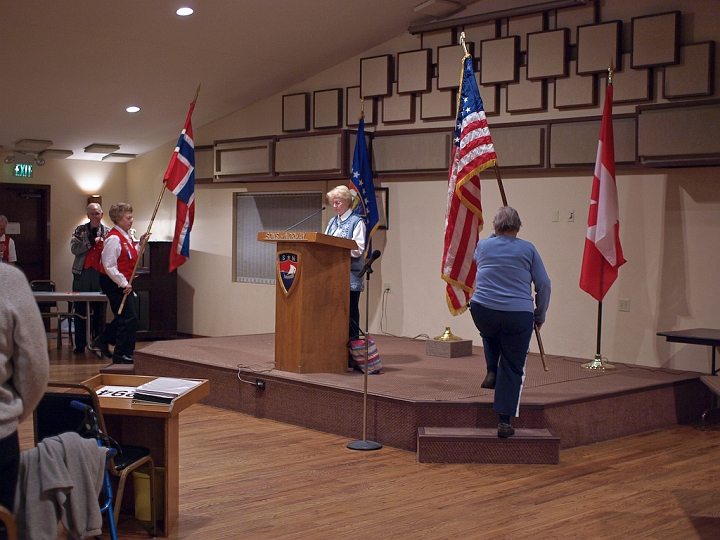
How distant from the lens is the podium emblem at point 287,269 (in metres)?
5.75

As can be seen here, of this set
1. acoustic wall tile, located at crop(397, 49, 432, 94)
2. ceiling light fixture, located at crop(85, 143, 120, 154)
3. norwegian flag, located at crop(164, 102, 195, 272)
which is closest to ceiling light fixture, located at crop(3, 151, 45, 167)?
ceiling light fixture, located at crop(85, 143, 120, 154)

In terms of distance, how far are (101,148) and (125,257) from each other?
3.75 m

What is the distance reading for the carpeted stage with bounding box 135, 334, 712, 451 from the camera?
515 cm

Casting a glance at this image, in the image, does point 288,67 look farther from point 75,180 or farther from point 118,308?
point 75,180

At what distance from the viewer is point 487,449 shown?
4922mm

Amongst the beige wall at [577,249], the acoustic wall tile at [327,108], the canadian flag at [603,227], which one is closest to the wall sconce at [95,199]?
the beige wall at [577,249]

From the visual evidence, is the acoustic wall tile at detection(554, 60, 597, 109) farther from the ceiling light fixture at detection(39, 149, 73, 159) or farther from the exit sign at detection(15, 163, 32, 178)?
the exit sign at detection(15, 163, 32, 178)

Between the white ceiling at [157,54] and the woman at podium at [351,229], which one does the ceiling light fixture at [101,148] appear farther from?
the woman at podium at [351,229]

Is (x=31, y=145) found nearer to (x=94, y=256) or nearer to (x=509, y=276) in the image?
(x=94, y=256)

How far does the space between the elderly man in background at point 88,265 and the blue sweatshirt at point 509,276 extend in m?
5.32

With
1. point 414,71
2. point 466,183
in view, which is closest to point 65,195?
point 414,71

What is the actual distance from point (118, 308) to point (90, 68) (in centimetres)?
244

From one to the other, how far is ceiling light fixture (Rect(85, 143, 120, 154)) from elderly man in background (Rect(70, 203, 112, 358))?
5.98 ft

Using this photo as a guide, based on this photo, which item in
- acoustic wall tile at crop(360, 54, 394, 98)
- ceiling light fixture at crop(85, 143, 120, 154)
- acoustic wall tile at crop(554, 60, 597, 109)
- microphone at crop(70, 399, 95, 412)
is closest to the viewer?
microphone at crop(70, 399, 95, 412)
